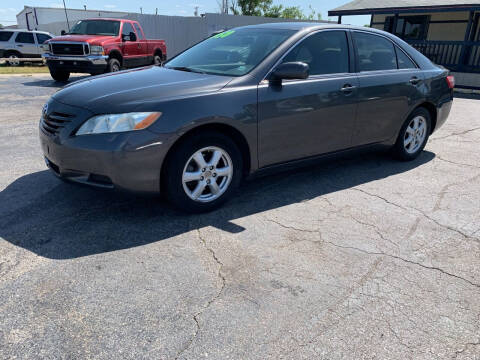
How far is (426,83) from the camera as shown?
5.24 meters

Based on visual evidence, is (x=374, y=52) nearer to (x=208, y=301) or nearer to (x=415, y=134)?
(x=415, y=134)

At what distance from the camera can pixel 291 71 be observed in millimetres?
3627

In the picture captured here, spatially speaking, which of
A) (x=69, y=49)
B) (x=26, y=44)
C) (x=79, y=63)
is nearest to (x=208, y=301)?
(x=79, y=63)

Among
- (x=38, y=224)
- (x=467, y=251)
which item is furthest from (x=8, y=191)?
(x=467, y=251)

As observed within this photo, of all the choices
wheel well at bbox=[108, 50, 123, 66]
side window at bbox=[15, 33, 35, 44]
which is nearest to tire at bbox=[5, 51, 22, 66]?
side window at bbox=[15, 33, 35, 44]

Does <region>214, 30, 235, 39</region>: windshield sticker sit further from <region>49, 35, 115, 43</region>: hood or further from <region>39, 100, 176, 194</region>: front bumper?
<region>49, 35, 115, 43</region>: hood

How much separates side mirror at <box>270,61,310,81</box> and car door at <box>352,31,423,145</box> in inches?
42.8

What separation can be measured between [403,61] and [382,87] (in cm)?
75

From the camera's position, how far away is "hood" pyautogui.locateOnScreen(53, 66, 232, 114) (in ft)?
10.5

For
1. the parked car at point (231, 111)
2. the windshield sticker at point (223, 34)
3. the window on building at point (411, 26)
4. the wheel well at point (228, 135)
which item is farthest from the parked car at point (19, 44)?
the wheel well at point (228, 135)

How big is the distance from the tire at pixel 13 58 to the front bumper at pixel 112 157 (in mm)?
18832

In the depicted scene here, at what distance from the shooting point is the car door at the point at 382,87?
4.58m

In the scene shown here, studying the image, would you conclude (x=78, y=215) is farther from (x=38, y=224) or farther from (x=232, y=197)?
(x=232, y=197)

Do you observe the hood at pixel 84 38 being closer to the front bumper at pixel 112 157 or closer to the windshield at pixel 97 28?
the windshield at pixel 97 28
